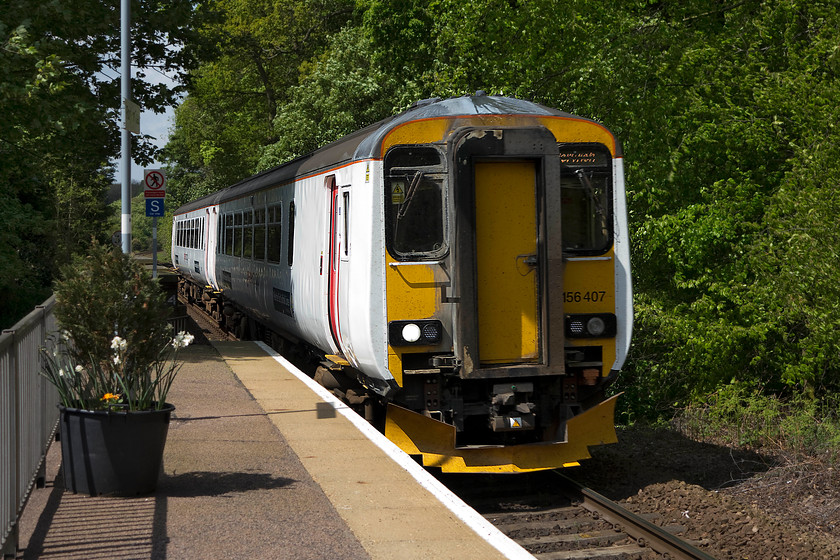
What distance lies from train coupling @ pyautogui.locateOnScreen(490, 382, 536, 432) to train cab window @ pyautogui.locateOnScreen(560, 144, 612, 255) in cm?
143

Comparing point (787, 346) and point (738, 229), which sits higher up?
point (738, 229)

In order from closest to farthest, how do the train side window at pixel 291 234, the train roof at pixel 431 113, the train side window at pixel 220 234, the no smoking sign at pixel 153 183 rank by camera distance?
the train roof at pixel 431 113 < the train side window at pixel 291 234 < the no smoking sign at pixel 153 183 < the train side window at pixel 220 234

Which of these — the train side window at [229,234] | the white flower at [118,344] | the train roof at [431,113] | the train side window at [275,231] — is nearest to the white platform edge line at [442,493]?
the white flower at [118,344]

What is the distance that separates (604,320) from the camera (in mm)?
8867

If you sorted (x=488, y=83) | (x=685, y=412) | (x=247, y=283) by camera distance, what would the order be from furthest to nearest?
(x=247, y=283) → (x=488, y=83) → (x=685, y=412)

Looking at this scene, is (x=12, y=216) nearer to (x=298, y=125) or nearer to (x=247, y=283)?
(x=247, y=283)

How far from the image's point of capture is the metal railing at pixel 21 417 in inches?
200

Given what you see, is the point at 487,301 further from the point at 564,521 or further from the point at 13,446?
the point at 13,446

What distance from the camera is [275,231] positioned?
14.9 m

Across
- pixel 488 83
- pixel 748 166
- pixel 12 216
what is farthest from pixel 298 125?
pixel 748 166

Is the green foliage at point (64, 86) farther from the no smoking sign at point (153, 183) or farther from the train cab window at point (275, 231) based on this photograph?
the train cab window at point (275, 231)

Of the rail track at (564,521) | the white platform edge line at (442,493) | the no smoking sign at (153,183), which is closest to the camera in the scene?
the white platform edge line at (442,493)

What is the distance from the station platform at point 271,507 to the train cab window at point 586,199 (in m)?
2.64

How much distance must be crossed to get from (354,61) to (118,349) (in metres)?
23.2
